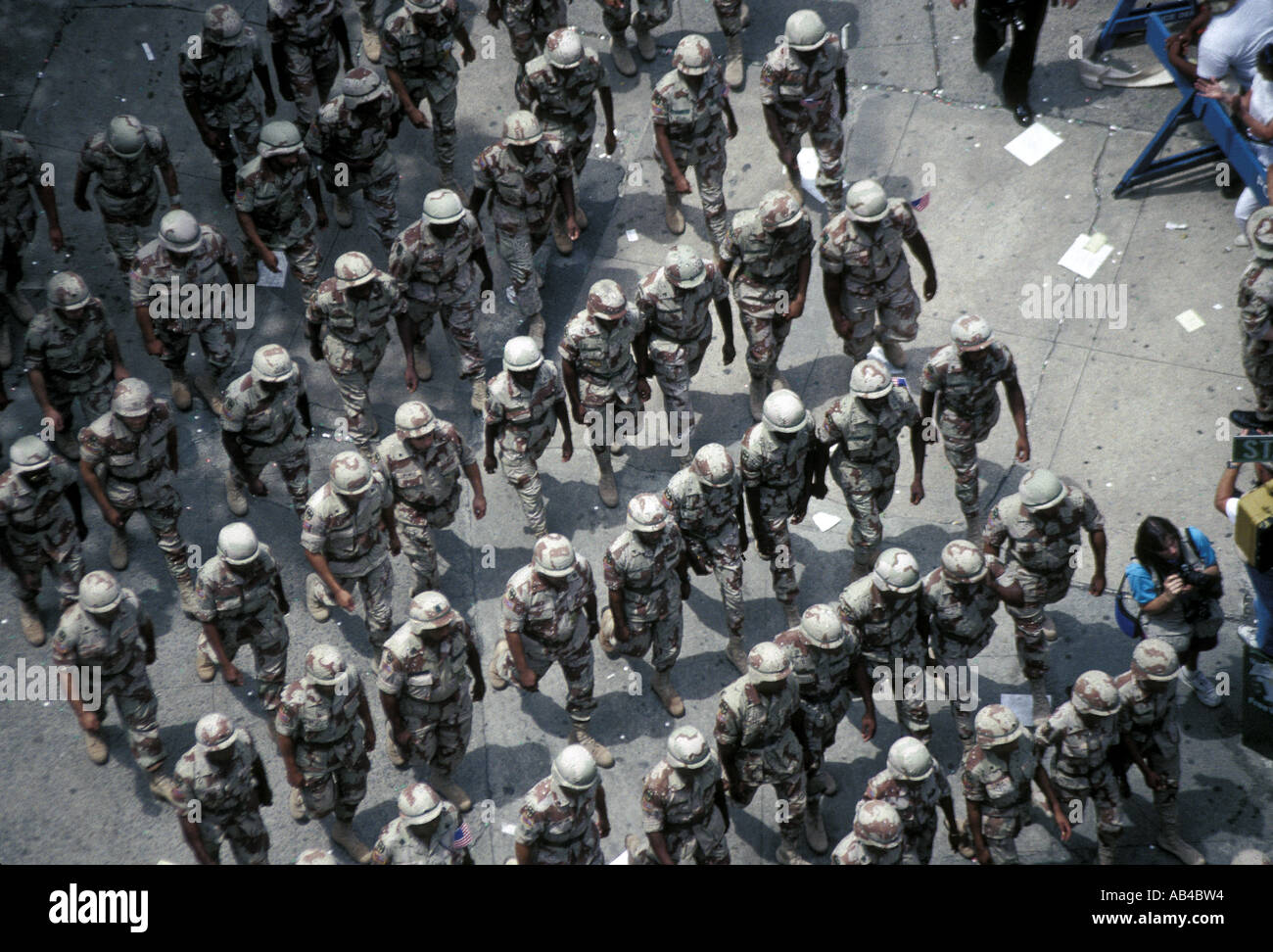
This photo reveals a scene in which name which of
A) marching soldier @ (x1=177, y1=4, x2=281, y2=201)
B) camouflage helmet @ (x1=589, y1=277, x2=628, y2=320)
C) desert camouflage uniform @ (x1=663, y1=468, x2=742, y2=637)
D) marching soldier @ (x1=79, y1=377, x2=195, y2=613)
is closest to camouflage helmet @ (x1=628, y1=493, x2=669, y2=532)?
desert camouflage uniform @ (x1=663, y1=468, x2=742, y2=637)

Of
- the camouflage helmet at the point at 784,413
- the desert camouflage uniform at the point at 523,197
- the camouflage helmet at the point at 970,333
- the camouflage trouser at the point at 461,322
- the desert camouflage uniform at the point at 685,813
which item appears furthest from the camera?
the desert camouflage uniform at the point at 523,197

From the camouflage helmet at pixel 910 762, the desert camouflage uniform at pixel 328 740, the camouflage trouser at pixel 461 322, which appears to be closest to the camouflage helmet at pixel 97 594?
the desert camouflage uniform at pixel 328 740

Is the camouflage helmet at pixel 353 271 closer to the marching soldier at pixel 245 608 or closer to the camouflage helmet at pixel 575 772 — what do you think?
the marching soldier at pixel 245 608

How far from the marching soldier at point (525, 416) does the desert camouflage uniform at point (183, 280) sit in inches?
95.6

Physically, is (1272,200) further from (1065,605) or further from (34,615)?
(34,615)

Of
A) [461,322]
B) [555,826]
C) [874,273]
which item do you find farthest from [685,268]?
[555,826]

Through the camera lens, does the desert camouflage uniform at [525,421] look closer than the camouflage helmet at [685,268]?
Yes

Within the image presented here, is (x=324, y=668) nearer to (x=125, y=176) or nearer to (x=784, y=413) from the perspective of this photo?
(x=784, y=413)

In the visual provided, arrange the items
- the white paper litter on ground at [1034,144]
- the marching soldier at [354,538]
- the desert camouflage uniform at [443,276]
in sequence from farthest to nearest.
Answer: the white paper litter on ground at [1034,144], the desert camouflage uniform at [443,276], the marching soldier at [354,538]

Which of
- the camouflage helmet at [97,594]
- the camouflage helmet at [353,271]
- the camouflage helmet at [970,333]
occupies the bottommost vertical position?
the camouflage helmet at [97,594]

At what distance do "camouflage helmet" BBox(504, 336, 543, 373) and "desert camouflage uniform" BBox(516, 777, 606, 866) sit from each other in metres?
3.19

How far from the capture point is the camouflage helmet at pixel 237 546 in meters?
12.0

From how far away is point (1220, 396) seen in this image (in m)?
14.2

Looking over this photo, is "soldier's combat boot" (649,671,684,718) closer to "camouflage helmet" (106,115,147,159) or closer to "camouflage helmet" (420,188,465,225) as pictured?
"camouflage helmet" (420,188,465,225)
